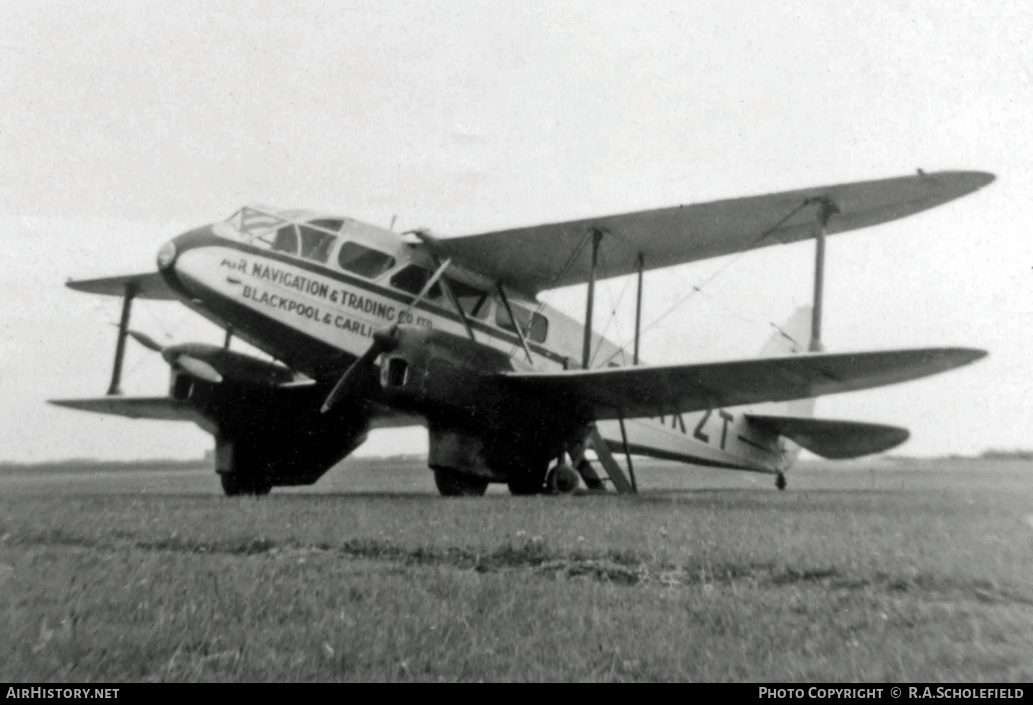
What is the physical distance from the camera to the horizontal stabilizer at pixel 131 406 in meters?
16.2

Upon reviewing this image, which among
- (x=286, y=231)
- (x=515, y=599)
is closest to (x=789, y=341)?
(x=286, y=231)

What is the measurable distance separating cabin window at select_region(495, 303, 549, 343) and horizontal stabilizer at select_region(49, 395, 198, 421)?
6157 millimetres

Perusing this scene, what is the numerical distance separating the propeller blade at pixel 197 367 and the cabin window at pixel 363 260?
2333 mm

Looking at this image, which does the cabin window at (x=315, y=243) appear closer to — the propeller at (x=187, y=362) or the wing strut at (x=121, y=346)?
the propeller at (x=187, y=362)

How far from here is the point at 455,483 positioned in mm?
12305

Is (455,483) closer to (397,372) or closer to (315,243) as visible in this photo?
(397,372)

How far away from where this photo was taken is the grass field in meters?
3.77

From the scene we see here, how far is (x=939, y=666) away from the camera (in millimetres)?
3859

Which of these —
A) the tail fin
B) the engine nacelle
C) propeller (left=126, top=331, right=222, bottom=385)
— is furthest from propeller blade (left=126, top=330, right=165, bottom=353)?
the tail fin

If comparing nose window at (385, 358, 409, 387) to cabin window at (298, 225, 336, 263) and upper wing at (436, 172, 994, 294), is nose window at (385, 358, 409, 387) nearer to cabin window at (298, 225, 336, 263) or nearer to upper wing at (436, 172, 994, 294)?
cabin window at (298, 225, 336, 263)

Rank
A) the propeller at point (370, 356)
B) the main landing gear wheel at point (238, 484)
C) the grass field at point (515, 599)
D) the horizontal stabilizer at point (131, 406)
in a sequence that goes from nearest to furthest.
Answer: the grass field at point (515, 599)
the propeller at point (370, 356)
the main landing gear wheel at point (238, 484)
the horizontal stabilizer at point (131, 406)

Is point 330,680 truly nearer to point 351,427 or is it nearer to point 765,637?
point 765,637

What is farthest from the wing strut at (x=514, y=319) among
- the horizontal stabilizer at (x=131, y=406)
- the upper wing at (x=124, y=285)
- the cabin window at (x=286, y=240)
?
the horizontal stabilizer at (x=131, y=406)
